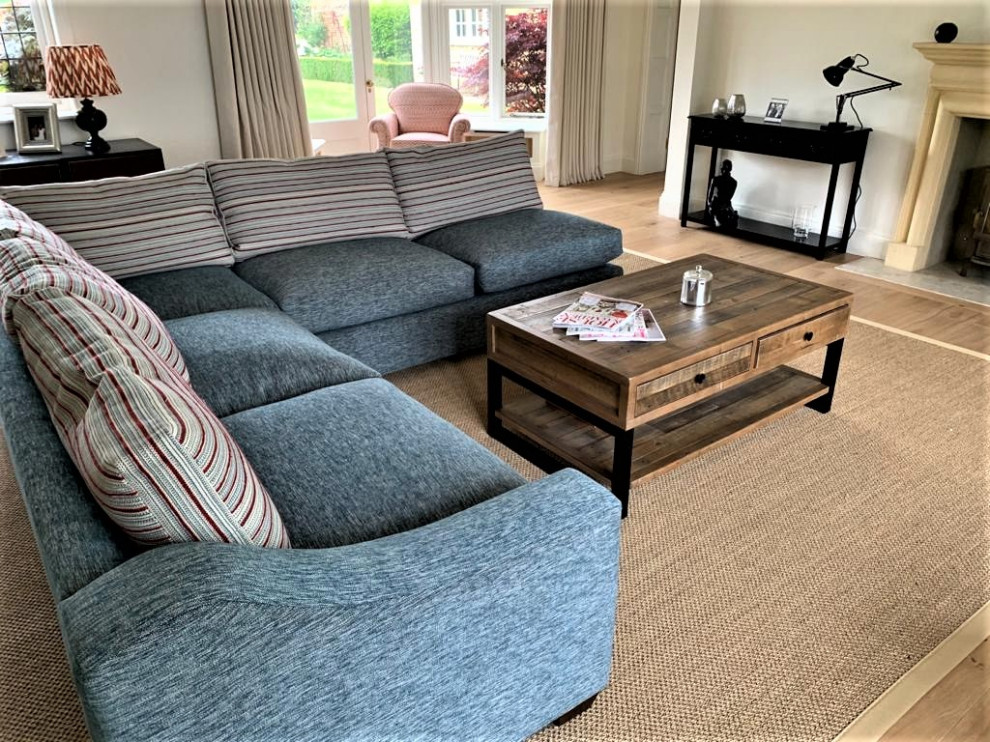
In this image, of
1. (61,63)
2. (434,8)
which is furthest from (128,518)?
(434,8)

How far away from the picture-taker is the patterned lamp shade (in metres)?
4.09

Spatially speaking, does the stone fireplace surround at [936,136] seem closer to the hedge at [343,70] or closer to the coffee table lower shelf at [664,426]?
the coffee table lower shelf at [664,426]

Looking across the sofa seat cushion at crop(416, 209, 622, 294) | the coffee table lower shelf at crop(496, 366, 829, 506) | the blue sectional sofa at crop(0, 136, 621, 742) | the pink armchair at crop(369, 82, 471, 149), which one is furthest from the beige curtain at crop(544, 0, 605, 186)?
the blue sectional sofa at crop(0, 136, 621, 742)

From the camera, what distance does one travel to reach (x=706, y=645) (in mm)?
1781

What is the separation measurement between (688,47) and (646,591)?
420 centimetres

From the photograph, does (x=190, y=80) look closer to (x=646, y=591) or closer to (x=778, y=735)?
(x=646, y=591)

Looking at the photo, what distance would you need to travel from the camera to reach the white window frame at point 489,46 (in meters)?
6.13

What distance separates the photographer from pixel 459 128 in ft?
18.3

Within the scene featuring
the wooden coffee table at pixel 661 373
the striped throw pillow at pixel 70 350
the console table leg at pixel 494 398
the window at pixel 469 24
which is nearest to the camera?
the striped throw pillow at pixel 70 350

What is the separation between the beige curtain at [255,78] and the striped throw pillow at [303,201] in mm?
2194

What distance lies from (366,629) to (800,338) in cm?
191

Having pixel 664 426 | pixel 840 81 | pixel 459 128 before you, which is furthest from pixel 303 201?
pixel 840 81

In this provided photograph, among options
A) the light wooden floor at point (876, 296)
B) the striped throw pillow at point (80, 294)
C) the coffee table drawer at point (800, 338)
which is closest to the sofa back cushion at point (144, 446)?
the striped throw pillow at point (80, 294)

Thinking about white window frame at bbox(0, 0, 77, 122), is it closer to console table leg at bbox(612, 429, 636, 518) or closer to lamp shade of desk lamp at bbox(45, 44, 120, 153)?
lamp shade of desk lamp at bbox(45, 44, 120, 153)
